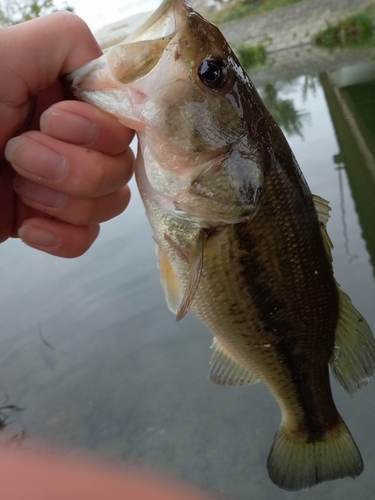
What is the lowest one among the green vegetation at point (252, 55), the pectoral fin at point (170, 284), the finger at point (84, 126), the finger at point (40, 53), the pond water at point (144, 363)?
the green vegetation at point (252, 55)

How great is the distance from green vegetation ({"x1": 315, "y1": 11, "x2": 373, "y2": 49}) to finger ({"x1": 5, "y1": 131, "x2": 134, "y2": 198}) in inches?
532

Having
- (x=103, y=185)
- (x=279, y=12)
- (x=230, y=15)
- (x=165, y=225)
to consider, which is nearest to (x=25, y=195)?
(x=103, y=185)

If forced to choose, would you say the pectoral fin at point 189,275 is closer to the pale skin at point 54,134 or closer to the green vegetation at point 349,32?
the pale skin at point 54,134

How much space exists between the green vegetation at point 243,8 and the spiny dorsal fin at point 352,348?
62.0 feet

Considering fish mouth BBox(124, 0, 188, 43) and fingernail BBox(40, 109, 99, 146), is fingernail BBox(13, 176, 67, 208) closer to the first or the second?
fingernail BBox(40, 109, 99, 146)

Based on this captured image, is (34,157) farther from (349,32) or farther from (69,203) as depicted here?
(349,32)

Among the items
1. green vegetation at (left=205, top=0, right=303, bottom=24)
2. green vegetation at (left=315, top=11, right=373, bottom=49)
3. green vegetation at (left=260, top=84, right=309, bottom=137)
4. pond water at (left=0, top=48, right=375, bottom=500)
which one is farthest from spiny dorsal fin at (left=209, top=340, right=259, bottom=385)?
green vegetation at (left=205, top=0, right=303, bottom=24)

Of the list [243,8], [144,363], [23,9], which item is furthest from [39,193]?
[243,8]

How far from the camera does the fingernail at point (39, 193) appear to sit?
1.21 meters

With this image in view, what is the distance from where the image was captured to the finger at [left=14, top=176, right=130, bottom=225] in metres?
1.22

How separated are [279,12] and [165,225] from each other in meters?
18.2

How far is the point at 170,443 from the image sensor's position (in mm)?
2549

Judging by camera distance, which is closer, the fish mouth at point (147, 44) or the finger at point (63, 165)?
the fish mouth at point (147, 44)

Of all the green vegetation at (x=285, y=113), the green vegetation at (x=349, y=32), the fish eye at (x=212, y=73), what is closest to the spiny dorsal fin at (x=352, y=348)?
the fish eye at (x=212, y=73)
